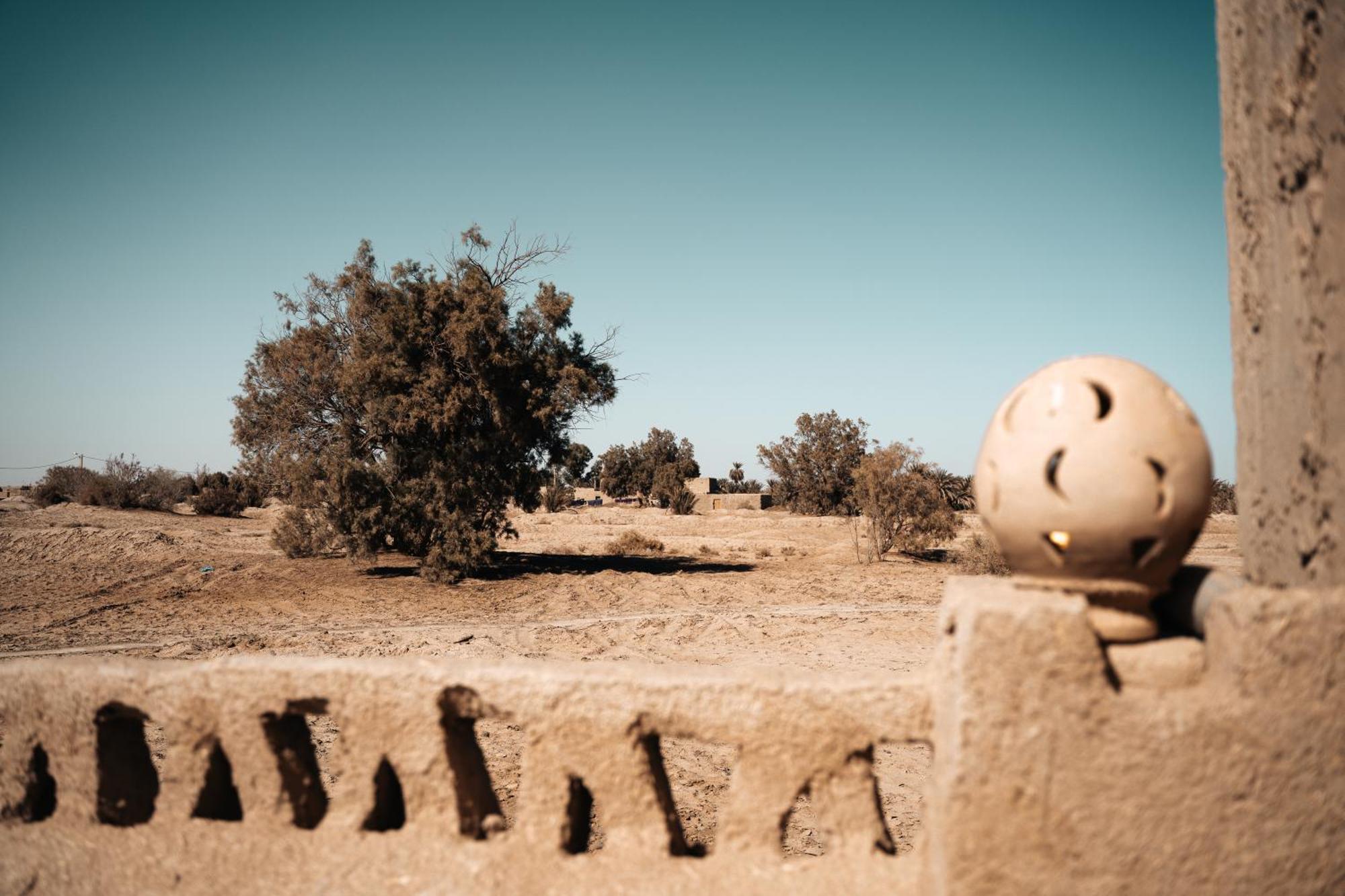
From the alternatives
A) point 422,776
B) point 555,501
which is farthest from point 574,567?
point 555,501

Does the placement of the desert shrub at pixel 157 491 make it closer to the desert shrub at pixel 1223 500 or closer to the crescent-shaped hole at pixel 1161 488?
the crescent-shaped hole at pixel 1161 488

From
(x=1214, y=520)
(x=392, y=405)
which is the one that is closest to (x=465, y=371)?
(x=392, y=405)

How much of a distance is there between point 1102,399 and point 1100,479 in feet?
1.36

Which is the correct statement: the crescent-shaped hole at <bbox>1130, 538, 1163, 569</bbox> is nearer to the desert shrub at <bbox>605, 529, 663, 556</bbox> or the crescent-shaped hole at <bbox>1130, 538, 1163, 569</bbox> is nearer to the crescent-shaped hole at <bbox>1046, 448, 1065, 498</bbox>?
the crescent-shaped hole at <bbox>1046, 448, 1065, 498</bbox>

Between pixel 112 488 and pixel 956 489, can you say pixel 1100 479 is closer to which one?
pixel 956 489

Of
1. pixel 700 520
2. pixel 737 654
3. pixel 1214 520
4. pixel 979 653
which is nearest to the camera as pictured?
pixel 979 653

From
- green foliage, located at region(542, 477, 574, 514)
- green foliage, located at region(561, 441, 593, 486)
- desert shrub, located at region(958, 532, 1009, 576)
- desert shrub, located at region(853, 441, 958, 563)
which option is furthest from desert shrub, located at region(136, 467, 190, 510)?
desert shrub, located at region(958, 532, 1009, 576)

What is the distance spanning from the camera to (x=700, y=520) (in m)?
33.1

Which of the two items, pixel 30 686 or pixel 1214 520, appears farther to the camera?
pixel 1214 520

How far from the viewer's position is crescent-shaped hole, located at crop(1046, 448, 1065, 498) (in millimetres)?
2104

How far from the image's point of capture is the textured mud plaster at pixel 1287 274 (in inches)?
83.0

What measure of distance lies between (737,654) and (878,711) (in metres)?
6.83

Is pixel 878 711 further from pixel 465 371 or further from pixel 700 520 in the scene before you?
pixel 700 520

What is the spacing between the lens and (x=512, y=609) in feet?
40.7
